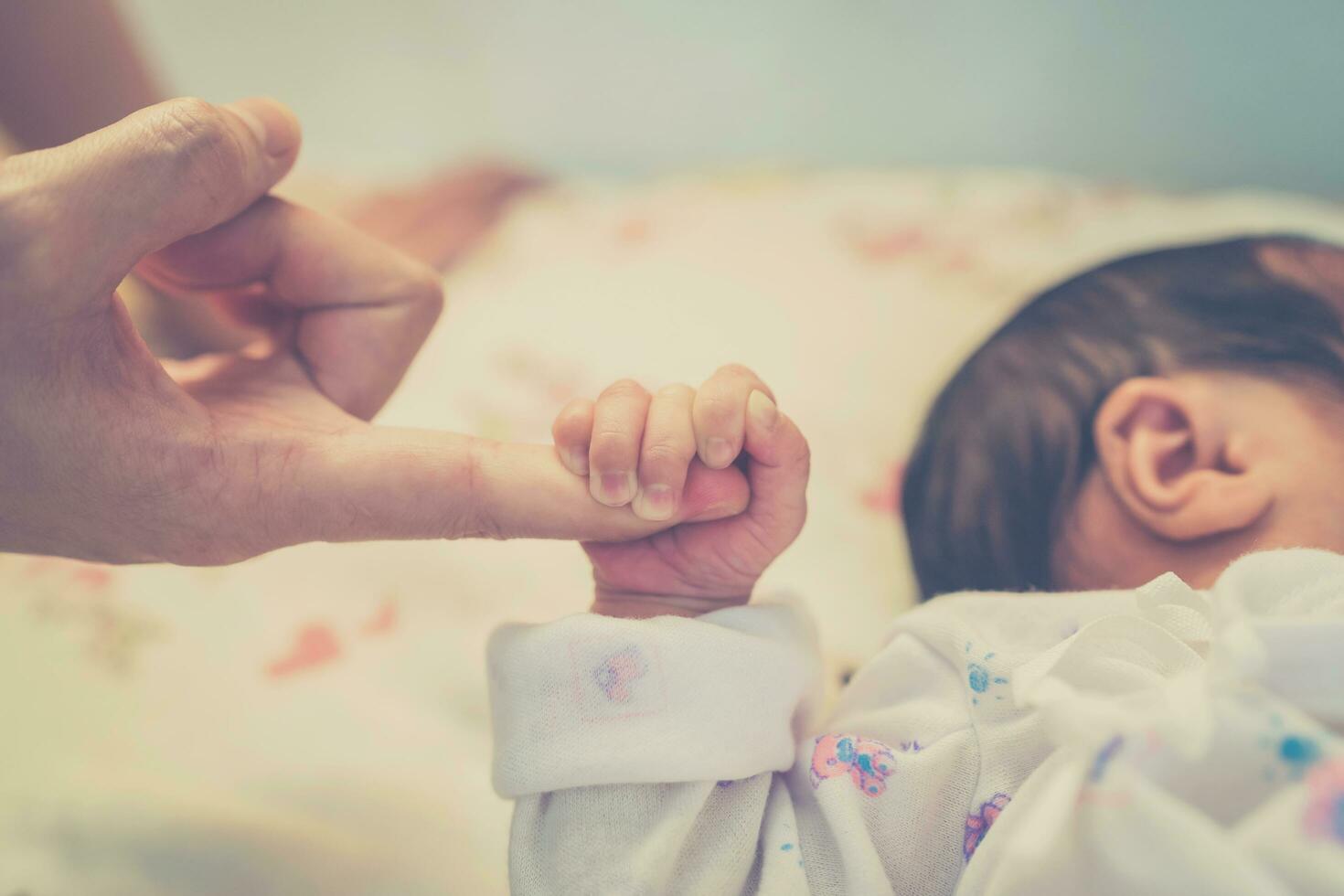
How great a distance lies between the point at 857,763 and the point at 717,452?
210 millimetres

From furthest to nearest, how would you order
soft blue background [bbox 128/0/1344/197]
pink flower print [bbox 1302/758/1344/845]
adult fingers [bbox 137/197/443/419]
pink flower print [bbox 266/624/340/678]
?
soft blue background [bbox 128/0/1344/197] → pink flower print [bbox 266/624/340/678] → adult fingers [bbox 137/197/443/419] → pink flower print [bbox 1302/758/1344/845]

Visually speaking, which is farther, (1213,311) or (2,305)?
(1213,311)

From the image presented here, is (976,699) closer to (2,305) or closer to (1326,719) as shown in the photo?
(1326,719)

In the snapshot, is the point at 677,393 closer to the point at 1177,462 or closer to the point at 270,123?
the point at 270,123

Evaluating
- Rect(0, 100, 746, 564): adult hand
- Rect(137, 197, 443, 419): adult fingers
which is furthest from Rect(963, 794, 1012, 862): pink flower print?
Rect(137, 197, 443, 419): adult fingers

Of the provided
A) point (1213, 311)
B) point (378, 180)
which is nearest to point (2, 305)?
point (1213, 311)

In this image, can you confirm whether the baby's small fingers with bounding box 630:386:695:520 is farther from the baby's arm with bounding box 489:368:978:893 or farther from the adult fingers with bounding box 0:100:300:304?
the adult fingers with bounding box 0:100:300:304

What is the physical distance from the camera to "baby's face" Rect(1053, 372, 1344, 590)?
0.61 metres

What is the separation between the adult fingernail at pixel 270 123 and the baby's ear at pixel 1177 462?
626 mm

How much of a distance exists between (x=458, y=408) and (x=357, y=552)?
0.20 meters

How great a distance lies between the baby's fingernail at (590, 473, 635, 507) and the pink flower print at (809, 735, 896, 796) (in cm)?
21

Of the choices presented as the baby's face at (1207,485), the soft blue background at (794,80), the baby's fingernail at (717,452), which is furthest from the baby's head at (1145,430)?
the soft blue background at (794,80)

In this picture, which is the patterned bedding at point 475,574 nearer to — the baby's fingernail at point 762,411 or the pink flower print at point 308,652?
the pink flower print at point 308,652

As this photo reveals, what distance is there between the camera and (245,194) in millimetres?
549
